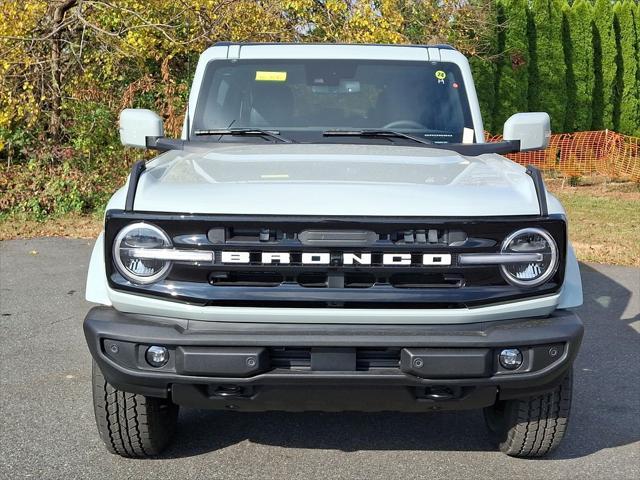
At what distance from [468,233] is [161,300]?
1178mm

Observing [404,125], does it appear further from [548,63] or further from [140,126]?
[548,63]

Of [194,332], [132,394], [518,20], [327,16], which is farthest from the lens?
[518,20]

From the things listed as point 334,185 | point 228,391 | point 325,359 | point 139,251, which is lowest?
point 228,391

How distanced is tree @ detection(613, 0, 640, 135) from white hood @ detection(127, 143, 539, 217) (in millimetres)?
18831

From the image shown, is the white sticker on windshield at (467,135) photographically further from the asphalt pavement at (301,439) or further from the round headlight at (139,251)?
the round headlight at (139,251)

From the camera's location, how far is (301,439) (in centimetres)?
412

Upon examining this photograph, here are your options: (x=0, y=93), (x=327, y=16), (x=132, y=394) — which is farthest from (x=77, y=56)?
(x=132, y=394)

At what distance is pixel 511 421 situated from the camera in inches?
148

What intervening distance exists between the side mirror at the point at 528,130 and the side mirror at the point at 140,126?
6.00ft

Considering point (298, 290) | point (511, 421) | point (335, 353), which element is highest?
point (298, 290)

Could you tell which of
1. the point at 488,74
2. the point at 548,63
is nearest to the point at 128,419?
the point at 488,74

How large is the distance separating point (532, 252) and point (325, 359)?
89 centimetres

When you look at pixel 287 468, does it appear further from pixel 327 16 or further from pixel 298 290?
pixel 327 16

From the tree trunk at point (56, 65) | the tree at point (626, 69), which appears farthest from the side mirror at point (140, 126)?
the tree at point (626, 69)
